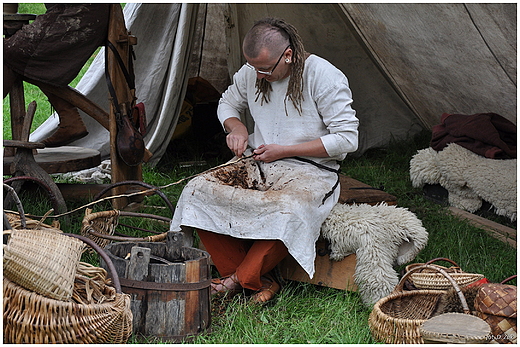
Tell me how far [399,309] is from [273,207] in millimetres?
672

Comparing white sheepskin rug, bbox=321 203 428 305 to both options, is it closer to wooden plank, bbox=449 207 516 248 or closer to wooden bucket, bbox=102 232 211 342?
wooden bucket, bbox=102 232 211 342

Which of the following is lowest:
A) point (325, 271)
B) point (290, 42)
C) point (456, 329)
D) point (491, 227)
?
point (491, 227)

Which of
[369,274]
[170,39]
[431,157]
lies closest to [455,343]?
[369,274]

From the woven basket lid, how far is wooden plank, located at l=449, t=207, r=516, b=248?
1.72 m

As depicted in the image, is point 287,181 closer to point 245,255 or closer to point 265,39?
point 245,255

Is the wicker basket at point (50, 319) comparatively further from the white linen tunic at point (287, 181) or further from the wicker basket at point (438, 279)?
the wicker basket at point (438, 279)

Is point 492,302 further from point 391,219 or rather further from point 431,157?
point 431,157

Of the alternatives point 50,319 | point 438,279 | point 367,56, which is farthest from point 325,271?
point 367,56

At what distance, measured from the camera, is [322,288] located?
294 centimetres

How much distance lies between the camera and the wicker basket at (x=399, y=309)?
2.22 metres

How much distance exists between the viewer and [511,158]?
407 centimetres

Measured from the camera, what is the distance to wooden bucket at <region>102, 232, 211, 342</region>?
2221 mm

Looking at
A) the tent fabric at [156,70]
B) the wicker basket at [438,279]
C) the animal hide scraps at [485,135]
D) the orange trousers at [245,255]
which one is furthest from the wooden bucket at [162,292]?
the tent fabric at [156,70]

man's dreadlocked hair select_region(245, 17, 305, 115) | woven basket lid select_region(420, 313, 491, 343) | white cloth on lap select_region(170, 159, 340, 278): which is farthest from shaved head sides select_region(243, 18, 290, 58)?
woven basket lid select_region(420, 313, 491, 343)
